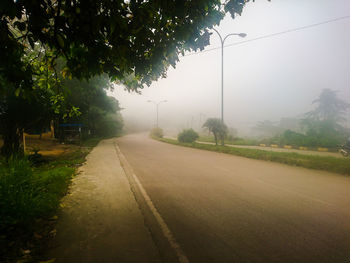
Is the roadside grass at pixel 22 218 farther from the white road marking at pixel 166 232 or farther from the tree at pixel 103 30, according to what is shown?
the tree at pixel 103 30

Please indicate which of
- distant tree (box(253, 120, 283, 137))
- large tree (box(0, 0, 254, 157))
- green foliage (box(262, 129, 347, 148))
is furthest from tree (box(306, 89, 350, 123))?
large tree (box(0, 0, 254, 157))

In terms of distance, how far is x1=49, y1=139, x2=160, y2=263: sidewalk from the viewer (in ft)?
9.78

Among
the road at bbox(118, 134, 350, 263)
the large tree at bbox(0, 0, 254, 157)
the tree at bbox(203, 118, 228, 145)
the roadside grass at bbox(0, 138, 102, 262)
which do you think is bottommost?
the road at bbox(118, 134, 350, 263)

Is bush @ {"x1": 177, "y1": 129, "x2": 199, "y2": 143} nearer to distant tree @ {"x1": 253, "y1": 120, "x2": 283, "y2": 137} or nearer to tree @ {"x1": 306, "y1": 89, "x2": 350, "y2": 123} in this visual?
tree @ {"x1": 306, "y1": 89, "x2": 350, "y2": 123}

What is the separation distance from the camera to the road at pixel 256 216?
3.07 meters

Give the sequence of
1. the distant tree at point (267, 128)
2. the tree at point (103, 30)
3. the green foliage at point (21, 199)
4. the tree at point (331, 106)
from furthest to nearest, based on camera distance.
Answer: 1. the distant tree at point (267, 128)
2. the tree at point (331, 106)
3. the green foliage at point (21, 199)
4. the tree at point (103, 30)

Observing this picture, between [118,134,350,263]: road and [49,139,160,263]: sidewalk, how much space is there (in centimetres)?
62

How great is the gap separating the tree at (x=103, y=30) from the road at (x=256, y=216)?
3.39 metres

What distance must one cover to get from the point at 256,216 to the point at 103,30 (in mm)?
4726

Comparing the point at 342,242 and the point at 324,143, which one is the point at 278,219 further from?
the point at 324,143

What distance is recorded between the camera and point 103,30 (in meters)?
3.12

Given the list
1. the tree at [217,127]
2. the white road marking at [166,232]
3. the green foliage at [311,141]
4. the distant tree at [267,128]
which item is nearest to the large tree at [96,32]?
the white road marking at [166,232]

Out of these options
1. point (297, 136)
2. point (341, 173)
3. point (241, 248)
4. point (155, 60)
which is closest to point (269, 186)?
point (241, 248)

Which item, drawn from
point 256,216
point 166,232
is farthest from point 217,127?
point 166,232
